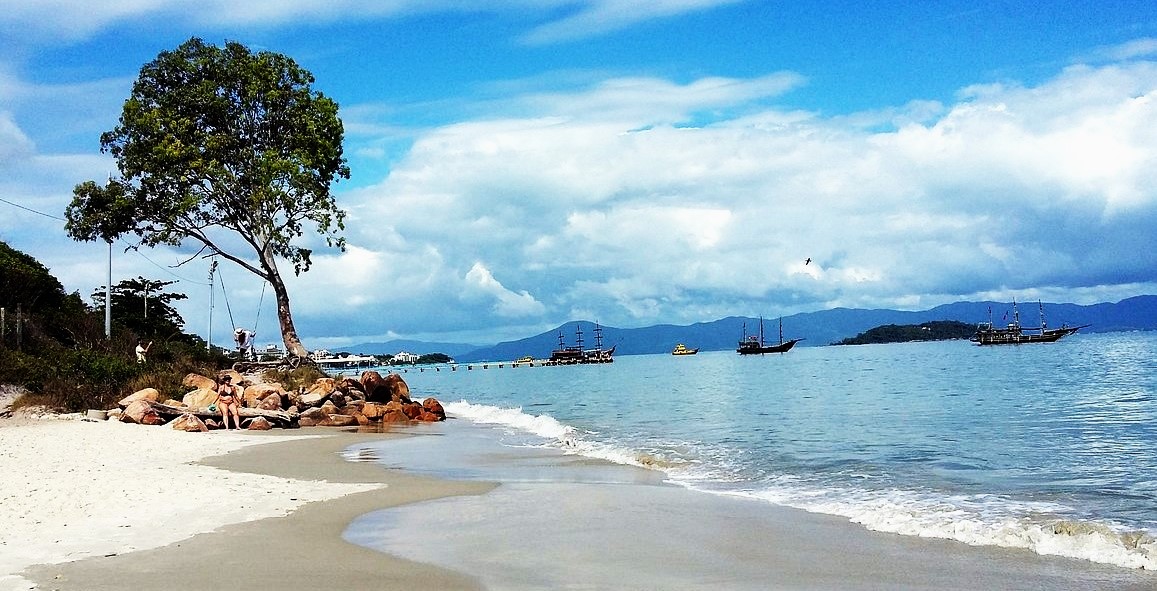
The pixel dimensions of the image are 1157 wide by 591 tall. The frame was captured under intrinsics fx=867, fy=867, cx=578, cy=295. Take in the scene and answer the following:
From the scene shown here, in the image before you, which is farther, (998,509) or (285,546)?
(998,509)

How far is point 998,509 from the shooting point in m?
11.7

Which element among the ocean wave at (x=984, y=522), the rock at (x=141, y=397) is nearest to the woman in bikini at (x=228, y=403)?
the rock at (x=141, y=397)

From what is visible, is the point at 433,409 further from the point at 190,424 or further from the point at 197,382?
the point at 190,424

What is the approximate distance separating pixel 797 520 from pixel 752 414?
73.6ft

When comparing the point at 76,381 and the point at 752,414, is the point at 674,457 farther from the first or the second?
the point at 76,381

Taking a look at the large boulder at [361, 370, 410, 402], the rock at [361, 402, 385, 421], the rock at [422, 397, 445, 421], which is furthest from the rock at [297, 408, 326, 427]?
the rock at [422, 397, 445, 421]

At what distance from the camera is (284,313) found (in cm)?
4038

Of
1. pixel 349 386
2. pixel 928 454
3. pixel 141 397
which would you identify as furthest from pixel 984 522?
pixel 349 386

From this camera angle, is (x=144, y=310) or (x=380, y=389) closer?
(x=380, y=389)

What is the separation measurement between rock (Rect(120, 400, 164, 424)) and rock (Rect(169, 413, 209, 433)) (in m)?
0.57

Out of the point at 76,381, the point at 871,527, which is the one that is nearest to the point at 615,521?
the point at 871,527

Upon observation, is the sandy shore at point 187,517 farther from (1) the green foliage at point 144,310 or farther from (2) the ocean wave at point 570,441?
(1) the green foliage at point 144,310

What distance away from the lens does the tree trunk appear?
40.0m

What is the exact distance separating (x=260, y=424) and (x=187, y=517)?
17.4m
